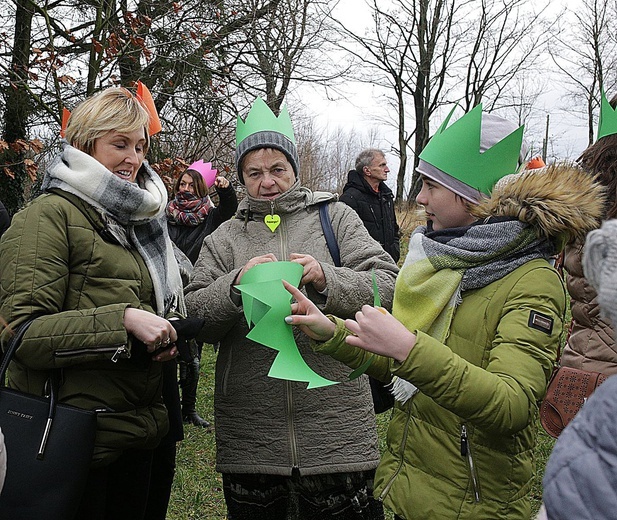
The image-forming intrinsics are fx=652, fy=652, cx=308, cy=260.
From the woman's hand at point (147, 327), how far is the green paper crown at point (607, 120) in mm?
1655

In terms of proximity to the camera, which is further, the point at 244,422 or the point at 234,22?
the point at 234,22

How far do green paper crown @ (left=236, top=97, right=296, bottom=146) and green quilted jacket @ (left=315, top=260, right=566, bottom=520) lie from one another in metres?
1.10

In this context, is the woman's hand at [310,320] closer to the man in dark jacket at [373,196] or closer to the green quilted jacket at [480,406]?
the green quilted jacket at [480,406]

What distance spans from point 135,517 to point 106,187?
1.16 meters

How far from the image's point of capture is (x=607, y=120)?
2.33 meters

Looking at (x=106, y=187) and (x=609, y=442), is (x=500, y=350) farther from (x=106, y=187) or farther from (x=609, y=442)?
(x=106, y=187)

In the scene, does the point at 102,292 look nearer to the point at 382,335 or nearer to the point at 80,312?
the point at 80,312

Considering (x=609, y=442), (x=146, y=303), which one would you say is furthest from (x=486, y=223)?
(x=146, y=303)

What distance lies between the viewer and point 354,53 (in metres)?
23.5

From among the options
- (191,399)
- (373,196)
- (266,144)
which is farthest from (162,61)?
(266,144)

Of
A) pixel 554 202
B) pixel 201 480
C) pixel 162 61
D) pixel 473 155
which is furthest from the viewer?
pixel 162 61

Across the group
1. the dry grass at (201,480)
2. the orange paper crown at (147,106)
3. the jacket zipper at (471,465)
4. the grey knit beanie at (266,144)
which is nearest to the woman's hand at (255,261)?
the grey knit beanie at (266,144)

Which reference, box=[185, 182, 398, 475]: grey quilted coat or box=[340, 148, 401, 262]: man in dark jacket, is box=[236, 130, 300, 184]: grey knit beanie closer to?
box=[185, 182, 398, 475]: grey quilted coat

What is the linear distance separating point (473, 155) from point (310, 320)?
2.35 ft
